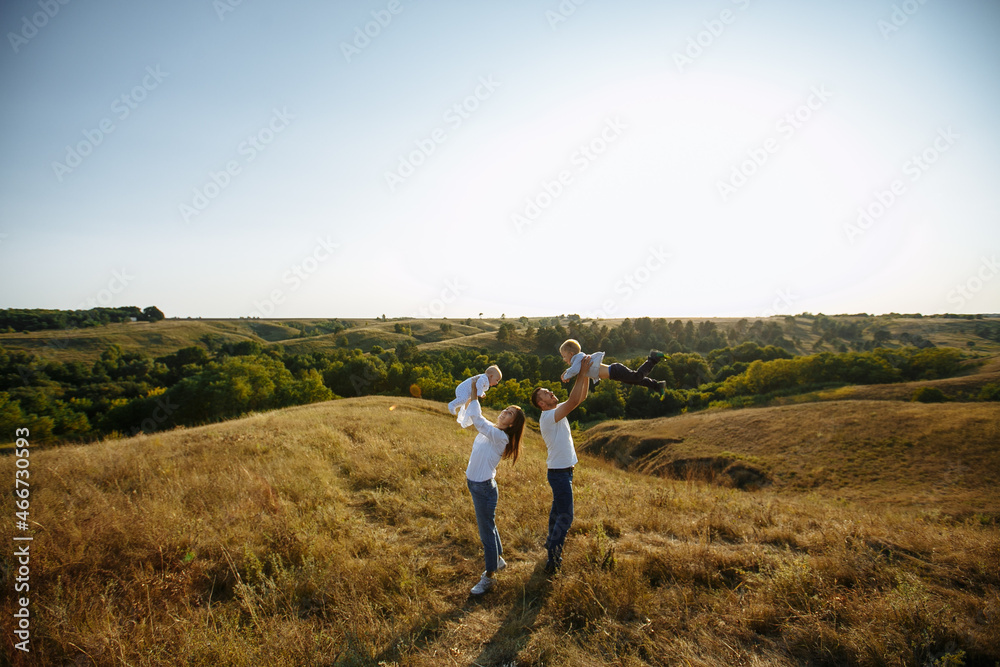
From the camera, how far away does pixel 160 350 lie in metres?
98.2

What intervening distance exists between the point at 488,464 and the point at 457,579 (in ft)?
6.34

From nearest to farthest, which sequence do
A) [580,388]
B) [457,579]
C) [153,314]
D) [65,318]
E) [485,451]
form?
[580,388], [485,451], [457,579], [65,318], [153,314]

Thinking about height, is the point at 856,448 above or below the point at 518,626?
below

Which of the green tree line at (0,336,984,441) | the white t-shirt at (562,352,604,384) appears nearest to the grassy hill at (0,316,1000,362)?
the green tree line at (0,336,984,441)

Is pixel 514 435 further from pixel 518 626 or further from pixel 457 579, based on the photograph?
pixel 457 579

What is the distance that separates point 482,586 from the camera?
500 cm

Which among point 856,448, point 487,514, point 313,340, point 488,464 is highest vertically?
point 488,464

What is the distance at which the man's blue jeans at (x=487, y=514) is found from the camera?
4.80 metres

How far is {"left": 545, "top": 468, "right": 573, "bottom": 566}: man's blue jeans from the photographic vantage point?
202 inches

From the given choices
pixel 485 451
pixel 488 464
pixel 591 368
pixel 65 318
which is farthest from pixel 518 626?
pixel 65 318

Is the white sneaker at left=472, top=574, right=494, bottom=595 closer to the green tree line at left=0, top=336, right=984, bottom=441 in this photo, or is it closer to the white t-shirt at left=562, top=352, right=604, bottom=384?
the white t-shirt at left=562, top=352, right=604, bottom=384

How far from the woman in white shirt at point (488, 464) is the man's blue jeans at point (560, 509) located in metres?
0.66

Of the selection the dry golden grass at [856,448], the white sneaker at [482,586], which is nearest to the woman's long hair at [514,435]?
the white sneaker at [482,586]

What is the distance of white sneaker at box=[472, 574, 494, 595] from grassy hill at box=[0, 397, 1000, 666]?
0.36ft
